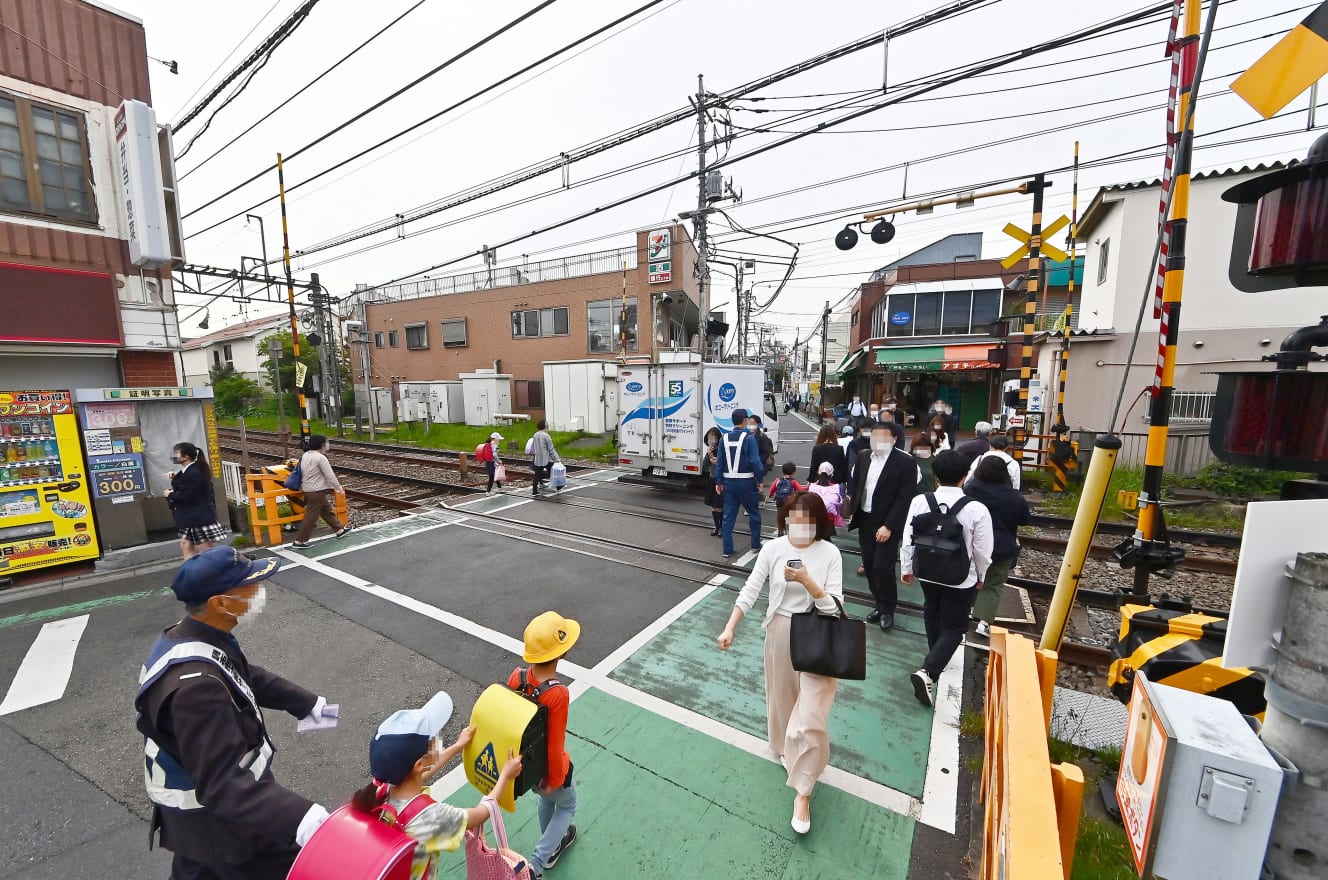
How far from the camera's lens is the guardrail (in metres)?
1.42

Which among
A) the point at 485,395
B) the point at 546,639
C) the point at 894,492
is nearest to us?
the point at 546,639

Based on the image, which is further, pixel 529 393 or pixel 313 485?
pixel 529 393

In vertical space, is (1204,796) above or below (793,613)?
above

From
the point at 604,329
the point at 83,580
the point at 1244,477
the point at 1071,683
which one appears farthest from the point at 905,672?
the point at 604,329

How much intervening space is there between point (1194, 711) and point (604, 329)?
23438mm

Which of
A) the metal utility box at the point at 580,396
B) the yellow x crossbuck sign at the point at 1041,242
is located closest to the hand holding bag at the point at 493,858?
the yellow x crossbuck sign at the point at 1041,242

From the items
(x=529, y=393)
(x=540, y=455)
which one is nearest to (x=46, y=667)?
(x=540, y=455)

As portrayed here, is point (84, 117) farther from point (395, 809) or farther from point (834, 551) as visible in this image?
point (834, 551)

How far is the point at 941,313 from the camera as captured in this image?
23.8 meters

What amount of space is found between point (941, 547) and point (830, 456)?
395 cm

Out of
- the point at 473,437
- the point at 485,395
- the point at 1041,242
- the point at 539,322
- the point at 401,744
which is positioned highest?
the point at 539,322

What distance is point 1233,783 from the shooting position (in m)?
1.22

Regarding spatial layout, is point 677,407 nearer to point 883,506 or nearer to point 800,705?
point 883,506

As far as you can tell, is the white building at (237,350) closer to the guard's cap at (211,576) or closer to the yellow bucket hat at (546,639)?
the guard's cap at (211,576)
